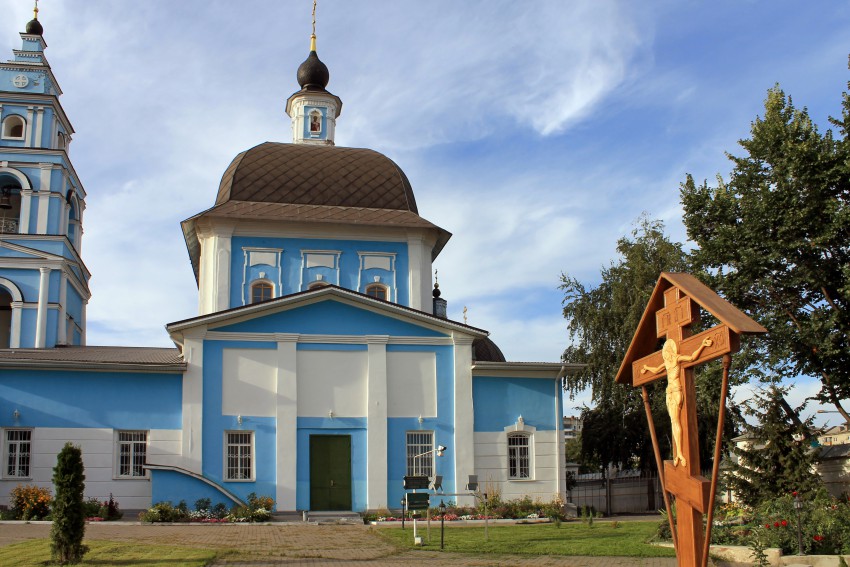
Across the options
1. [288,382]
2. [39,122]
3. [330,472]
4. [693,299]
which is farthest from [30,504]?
[693,299]

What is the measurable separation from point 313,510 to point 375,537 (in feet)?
24.2

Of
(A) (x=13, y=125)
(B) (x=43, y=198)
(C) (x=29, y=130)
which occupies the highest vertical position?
(A) (x=13, y=125)

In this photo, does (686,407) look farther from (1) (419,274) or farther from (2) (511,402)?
(1) (419,274)

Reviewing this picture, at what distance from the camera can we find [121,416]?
23172mm

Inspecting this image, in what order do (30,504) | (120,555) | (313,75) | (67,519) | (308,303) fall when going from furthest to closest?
(313,75)
(308,303)
(30,504)
(120,555)
(67,519)

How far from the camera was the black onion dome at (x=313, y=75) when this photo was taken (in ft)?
119

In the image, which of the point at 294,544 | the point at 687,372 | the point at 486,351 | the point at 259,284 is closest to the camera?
the point at 687,372

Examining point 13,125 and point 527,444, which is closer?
point 527,444

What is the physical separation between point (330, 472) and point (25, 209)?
14.2 meters

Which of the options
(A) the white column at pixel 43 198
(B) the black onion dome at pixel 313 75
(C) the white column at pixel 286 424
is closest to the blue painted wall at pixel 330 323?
(C) the white column at pixel 286 424

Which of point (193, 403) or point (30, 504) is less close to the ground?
point (193, 403)

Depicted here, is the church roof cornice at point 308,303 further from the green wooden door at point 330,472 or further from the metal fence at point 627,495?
the metal fence at point 627,495

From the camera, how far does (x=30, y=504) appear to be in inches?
822

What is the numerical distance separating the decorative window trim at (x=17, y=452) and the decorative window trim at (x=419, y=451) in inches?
366
